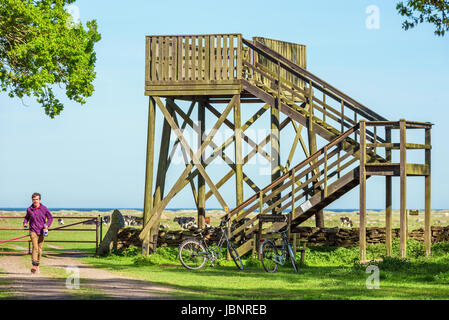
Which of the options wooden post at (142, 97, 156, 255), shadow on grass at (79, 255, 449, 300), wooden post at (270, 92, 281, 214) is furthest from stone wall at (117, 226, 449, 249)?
shadow on grass at (79, 255, 449, 300)

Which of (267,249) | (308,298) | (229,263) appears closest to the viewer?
(308,298)

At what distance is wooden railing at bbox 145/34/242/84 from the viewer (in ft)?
84.9

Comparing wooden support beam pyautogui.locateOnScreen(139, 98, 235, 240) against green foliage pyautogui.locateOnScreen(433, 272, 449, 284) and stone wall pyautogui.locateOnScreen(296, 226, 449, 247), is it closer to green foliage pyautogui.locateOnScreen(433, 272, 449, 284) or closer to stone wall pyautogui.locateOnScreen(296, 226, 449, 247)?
stone wall pyautogui.locateOnScreen(296, 226, 449, 247)

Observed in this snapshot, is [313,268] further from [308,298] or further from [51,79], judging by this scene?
[51,79]

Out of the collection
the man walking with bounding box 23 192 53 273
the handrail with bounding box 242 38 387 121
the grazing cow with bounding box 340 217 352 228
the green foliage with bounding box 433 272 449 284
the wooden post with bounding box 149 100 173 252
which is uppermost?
the handrail with bounding box 242 38 387 121

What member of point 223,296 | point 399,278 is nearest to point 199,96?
point 399,278

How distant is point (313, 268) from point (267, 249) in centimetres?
179

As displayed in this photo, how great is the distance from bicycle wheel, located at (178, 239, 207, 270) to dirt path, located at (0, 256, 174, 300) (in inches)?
83.8

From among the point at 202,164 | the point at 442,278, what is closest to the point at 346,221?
the point at 202,164

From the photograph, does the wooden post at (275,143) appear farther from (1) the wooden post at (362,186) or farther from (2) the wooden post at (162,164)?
(2) the wooden post at (162,164)

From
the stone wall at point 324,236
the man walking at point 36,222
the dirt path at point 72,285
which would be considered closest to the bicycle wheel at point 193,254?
the dirt path at point 72,285

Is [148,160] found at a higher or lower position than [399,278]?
higher

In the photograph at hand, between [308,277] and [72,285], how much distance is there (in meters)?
5.75
